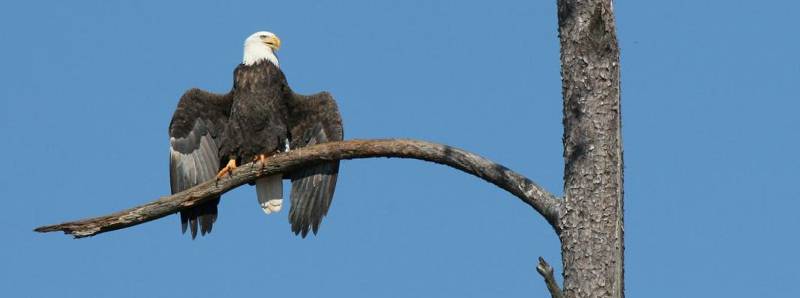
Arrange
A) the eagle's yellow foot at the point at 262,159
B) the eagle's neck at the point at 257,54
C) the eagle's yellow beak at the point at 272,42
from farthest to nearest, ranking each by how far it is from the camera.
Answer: the eagle's yellow beak at the point at 272,42 → the eagle's neck at the point at 257,54 → the eagle's yellow foot at the point at 262,159

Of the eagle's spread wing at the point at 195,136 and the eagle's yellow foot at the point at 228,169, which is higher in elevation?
the eagle's spread wing at the point at 195,136

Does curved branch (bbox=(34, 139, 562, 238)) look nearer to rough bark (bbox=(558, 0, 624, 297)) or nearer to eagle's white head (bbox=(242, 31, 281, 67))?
rough bark (bbox=(558, 0, 624, 297))

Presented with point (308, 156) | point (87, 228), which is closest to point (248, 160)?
point (308, 156)

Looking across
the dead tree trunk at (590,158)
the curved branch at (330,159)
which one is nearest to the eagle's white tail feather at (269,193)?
the curved branch at (330,159)

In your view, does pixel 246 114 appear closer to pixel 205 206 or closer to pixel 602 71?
pixel 205 206

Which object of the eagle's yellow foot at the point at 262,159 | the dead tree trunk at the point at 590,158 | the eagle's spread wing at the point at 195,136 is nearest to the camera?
the dead tree trunk at the point at 590,158

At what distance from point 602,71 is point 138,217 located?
279cm

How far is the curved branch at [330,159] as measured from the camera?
6445 mm

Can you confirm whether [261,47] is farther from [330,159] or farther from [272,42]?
[330,159]

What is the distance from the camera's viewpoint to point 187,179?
881cm

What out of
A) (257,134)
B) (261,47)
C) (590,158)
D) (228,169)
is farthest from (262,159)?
(590,158)

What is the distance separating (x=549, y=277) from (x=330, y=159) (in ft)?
6.36

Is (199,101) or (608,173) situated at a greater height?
(199,101)

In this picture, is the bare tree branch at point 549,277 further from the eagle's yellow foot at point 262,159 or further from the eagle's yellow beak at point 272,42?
the eagle's yellow beak at point 272,42
